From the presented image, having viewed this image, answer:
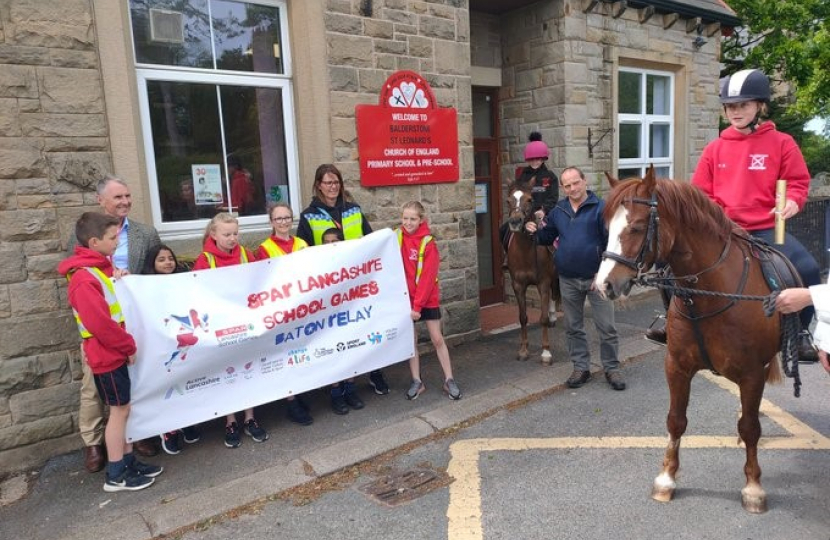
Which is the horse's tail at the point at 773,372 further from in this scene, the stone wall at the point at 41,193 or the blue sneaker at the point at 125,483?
the stone wall at the point at 41,193

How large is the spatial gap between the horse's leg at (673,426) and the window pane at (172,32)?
468cm

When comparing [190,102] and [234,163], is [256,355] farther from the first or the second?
[190,102]

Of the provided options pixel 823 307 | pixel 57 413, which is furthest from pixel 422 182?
pixel 823 307

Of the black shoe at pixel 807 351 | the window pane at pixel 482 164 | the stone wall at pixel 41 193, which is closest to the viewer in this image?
the black shoe at pixel 807 351

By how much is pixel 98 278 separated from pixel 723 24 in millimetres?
10833

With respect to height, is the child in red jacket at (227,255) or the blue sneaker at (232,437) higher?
the child in red jacket at (227,255)

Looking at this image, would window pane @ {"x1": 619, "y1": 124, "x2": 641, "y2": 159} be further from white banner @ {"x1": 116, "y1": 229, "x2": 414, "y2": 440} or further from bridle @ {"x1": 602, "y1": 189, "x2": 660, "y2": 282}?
bridle @ {"x1": 602, "y1": 189, "x2": 660, "y2": 282}

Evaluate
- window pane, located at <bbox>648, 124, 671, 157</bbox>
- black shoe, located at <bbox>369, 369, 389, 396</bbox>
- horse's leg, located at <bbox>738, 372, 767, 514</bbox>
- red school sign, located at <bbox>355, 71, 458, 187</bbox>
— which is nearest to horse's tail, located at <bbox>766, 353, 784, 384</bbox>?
horse's leg, located at <bbox>738, 372, 767, 514</bbox>

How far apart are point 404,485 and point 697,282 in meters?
2.26

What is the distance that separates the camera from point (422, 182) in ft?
21.0

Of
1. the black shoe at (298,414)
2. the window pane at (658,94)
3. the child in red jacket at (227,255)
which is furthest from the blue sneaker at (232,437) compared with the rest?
the window pane at (658,94)

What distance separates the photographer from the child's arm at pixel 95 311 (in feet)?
11.3

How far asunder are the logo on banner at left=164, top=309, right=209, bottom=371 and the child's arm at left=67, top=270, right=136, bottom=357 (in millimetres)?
426

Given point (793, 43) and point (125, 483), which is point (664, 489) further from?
point (793, 43)
